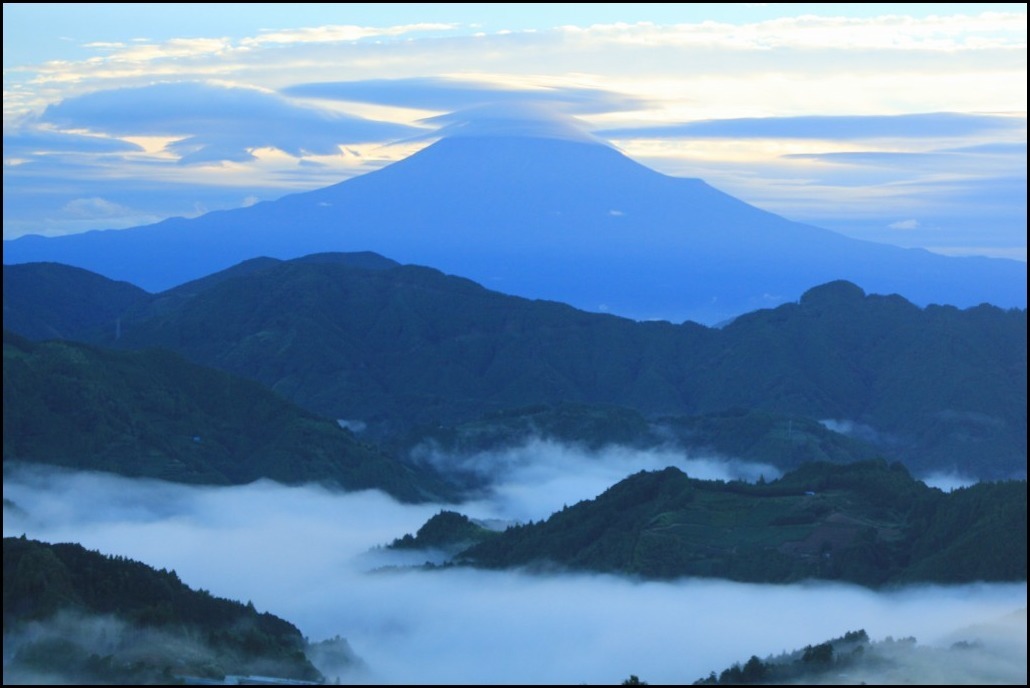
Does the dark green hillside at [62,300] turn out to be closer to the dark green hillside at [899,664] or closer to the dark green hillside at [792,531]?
the dark green hillside at [792,531]

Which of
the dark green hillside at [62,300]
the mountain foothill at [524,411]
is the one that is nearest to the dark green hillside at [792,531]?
the mountain foothill at [524,411]

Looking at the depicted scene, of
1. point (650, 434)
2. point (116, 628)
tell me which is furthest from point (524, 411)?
point (116, 628)

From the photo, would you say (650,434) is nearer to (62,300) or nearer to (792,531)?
(792,531)

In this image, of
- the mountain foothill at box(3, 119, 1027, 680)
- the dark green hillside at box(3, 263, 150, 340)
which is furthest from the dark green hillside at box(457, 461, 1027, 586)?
the dark green hillside at box(3, 263, 150, 340)

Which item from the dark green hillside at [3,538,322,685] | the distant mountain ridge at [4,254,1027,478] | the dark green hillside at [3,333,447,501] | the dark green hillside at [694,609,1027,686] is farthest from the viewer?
the distant mountain ridge at [4,254,1027,478]

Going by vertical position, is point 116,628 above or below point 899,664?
above

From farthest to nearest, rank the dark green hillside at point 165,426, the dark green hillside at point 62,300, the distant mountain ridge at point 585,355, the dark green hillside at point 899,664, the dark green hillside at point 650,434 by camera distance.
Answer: the dark green hillside at point 62,300 < the distant mountain ridge at point 585,355 < the dark green hillside at point 650,434 < the dark green hillside at point 165,426 < the dark green hillside at point 899,664

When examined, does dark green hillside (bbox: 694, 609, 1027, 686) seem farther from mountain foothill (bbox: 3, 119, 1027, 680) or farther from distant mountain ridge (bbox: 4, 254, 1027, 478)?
distant mountain ridge (bbox: 4, 254, 1027, 478)
